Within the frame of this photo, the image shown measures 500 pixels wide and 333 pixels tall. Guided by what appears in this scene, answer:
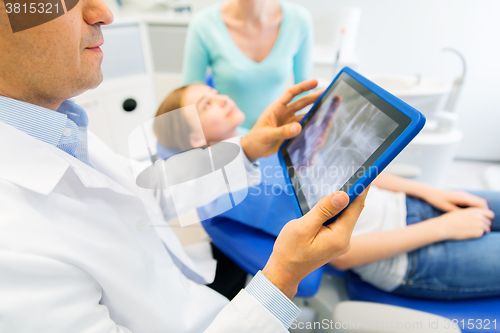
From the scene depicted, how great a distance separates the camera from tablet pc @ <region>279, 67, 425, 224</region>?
1.05 feet

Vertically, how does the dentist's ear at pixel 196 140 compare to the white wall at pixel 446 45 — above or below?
below

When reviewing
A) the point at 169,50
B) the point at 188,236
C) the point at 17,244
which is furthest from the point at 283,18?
the point at 17,244

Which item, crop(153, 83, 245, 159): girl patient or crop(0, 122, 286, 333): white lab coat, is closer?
crop(0, 122, 286, 333): white lab coat

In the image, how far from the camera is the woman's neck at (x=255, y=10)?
103 cm

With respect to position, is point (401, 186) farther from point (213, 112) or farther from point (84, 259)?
point (84, 259)

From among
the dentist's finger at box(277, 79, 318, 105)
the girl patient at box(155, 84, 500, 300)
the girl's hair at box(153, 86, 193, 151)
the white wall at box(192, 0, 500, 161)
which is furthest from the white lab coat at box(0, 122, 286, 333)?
the white wall at box(192, 0, 500, 161)

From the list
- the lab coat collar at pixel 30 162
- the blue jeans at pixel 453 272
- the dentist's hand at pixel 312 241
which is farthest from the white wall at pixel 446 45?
the lab coat collar at pixel 30 162

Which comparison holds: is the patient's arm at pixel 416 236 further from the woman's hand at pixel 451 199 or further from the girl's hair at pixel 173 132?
the girl's hair at pixel 173 132

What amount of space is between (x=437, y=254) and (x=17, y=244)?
2.87 feet

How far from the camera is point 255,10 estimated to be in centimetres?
105

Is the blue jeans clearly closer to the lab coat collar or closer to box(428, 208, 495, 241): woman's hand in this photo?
box(428, 208, 495, 241): woman's hand

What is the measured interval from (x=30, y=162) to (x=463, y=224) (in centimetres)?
100

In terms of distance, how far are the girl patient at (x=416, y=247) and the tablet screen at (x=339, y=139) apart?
22 cm

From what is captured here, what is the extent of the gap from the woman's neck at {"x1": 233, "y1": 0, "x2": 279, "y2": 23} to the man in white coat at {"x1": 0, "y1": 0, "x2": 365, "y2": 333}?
29.6 inches
